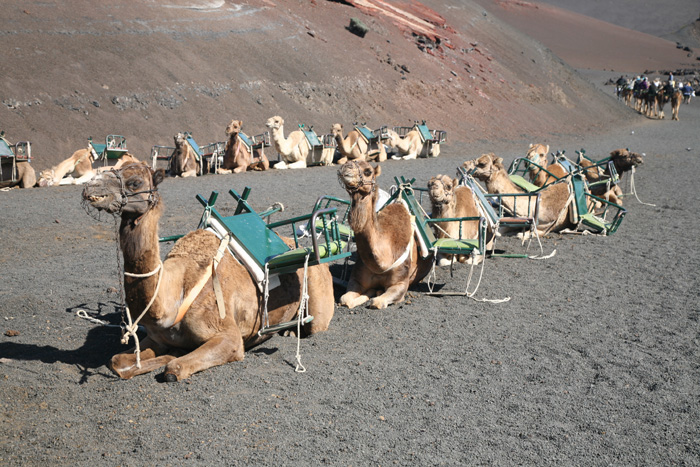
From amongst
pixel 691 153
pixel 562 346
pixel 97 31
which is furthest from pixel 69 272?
pixel 691 153

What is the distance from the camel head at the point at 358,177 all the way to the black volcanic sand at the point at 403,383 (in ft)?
4.30

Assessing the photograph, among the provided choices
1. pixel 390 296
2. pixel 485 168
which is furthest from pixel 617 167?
pixel 390 296

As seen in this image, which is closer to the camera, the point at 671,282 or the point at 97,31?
the point at 671,282

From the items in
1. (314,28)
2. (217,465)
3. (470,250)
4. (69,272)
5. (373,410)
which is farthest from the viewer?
(314,28)

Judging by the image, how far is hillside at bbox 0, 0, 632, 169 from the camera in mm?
21406

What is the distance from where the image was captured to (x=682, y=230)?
11.5m

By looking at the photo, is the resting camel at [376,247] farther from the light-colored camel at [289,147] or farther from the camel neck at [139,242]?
the light-colored camel at [289,147]

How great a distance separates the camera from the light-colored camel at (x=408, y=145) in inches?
879

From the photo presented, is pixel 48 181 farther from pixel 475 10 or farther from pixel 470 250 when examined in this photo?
pixel 475 10

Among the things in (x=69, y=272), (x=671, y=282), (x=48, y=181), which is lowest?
(x=48, y=181)

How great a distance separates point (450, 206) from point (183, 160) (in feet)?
33.0

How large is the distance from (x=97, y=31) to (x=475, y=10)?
38152mm

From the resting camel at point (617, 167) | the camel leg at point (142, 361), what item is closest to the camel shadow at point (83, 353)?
the camel leg at point (142, 361)

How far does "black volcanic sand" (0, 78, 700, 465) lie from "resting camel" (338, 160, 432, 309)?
0.77ft
